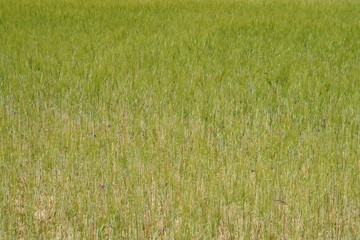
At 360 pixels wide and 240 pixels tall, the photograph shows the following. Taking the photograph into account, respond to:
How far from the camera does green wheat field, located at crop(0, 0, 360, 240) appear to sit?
318 cm

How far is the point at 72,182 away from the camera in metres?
3.47

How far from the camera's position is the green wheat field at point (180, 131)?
318cm

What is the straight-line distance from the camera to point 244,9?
1010cm

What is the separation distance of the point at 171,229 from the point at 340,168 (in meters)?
1.42

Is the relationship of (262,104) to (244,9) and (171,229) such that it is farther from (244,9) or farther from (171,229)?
(244,9)

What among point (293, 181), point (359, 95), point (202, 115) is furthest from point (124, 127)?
point (359, 95)

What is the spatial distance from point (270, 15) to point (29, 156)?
20.5 feet

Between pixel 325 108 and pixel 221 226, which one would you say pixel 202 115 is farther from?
pixel 221 226

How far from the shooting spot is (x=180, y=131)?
4.40 m

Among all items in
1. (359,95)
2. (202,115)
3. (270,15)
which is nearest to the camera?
(202,115)

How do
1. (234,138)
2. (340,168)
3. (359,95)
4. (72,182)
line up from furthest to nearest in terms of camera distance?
(359,95)
(234,138)
(340,168)
(72,182)

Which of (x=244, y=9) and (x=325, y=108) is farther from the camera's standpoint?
(x=244, y=9)

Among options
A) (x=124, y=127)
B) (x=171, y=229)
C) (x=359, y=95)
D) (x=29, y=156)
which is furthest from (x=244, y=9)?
(x=171, y=229)

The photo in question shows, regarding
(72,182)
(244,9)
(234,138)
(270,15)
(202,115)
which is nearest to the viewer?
(72,182)
